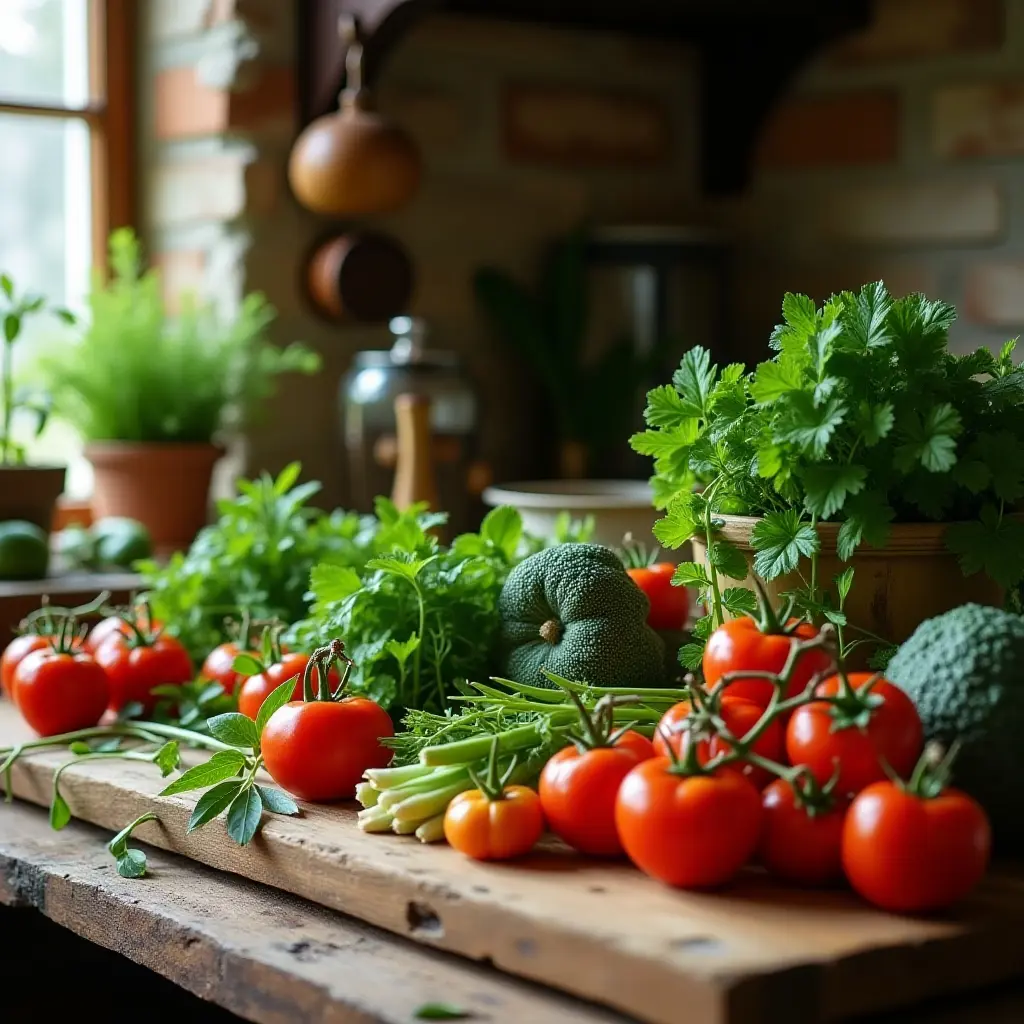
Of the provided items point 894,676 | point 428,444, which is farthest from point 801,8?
point 894,676

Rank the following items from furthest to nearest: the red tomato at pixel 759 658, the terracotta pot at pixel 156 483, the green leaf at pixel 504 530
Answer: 1. the terracotta pot at pixel 156 483
2. the green leaf at pixel 504 530
3. the red tomato at pixel 759 658

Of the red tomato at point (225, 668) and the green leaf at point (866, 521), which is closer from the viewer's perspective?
the green leaf at point (866, 521)

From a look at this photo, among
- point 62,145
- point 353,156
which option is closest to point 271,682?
point 353,156

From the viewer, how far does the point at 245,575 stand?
145cm

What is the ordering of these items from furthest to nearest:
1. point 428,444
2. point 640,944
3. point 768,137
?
1. point 768,137
2. point 428,444
3. point 640,944

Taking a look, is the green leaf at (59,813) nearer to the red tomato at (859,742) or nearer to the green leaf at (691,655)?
the green leaf at (691,655)

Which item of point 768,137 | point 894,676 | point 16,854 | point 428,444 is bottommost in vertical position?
point 16,854

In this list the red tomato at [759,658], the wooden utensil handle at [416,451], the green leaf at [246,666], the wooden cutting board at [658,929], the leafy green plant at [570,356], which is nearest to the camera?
the wooden cutting board at [658,929]

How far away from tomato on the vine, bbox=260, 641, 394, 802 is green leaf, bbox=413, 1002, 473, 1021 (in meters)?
0.26

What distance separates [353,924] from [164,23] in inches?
74.1

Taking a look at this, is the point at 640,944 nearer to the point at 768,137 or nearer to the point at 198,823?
the point at 198,823

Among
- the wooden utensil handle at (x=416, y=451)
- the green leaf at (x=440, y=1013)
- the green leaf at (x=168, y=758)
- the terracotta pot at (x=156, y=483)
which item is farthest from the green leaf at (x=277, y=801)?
the terracotta pot at (x=156, y=483)

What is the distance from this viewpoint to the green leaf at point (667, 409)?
107cm

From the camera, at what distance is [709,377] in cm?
105
